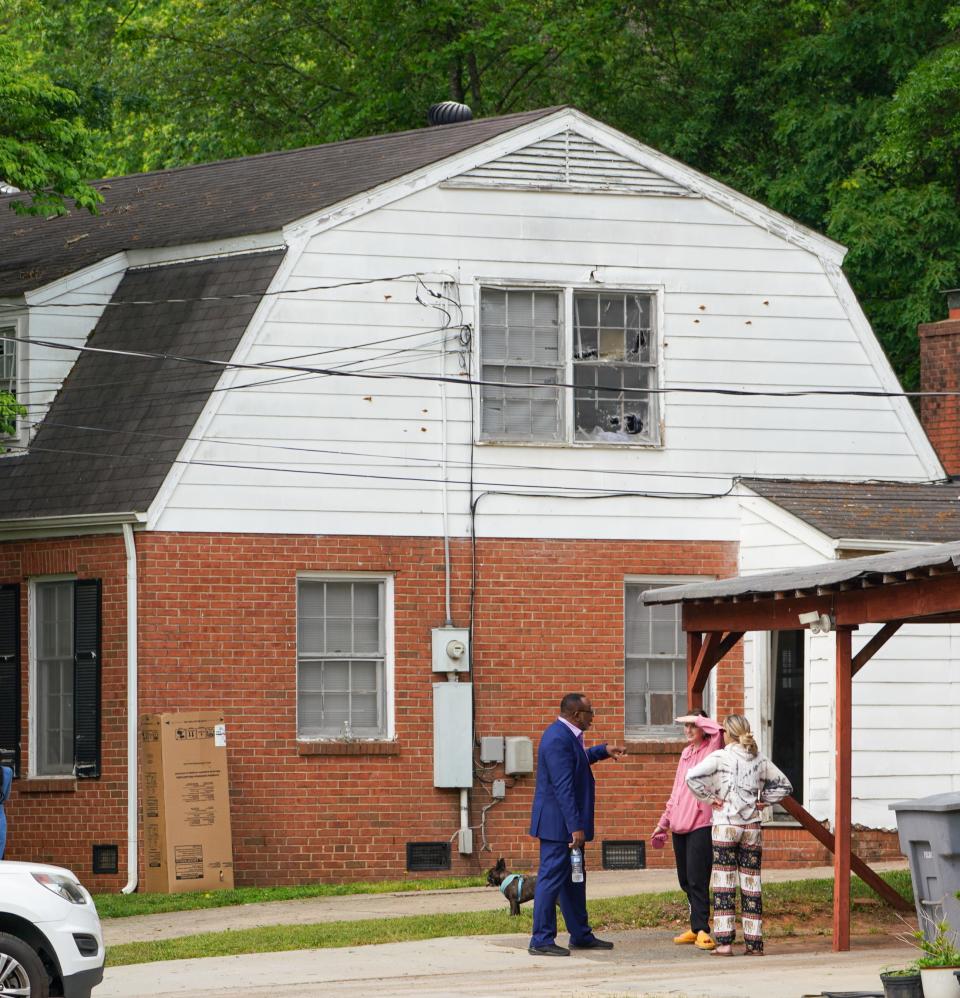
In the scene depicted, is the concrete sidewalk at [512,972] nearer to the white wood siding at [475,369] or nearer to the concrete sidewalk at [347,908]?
the concrete sidewalk at [347,908]

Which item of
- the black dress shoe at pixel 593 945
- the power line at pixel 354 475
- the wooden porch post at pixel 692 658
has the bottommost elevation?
the black dress shoe at pixel 593 945

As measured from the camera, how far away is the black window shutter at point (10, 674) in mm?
20188

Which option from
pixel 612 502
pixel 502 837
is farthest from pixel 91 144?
pixel 502 837

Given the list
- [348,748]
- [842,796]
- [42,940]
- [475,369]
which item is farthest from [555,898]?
[475,369]

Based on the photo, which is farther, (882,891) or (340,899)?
(340,899)

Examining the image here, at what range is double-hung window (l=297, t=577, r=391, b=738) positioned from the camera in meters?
19.8

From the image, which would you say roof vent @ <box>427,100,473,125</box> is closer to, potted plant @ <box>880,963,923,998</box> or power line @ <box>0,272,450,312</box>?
power line @ <box>0,272,450,312</box>

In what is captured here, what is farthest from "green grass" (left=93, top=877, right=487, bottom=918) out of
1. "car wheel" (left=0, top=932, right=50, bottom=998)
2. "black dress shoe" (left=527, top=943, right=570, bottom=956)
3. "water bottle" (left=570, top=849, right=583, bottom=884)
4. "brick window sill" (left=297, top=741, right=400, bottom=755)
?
"car wheel" (left=0, top=932, right=50, bottom=998)

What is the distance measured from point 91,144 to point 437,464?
438 centimetres

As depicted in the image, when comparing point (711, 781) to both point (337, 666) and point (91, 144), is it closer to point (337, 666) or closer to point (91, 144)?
point (337, 666)

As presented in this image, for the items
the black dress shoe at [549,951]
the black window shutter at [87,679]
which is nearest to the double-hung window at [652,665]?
the black window shutter at [87,679]

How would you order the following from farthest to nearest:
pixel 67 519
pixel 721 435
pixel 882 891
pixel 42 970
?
pixel 721 435 < pixel 67 519 < pixel 882 891 < pixel 42 970

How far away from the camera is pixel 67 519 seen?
19.5m

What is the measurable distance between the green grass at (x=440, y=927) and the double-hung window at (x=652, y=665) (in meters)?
4.06
